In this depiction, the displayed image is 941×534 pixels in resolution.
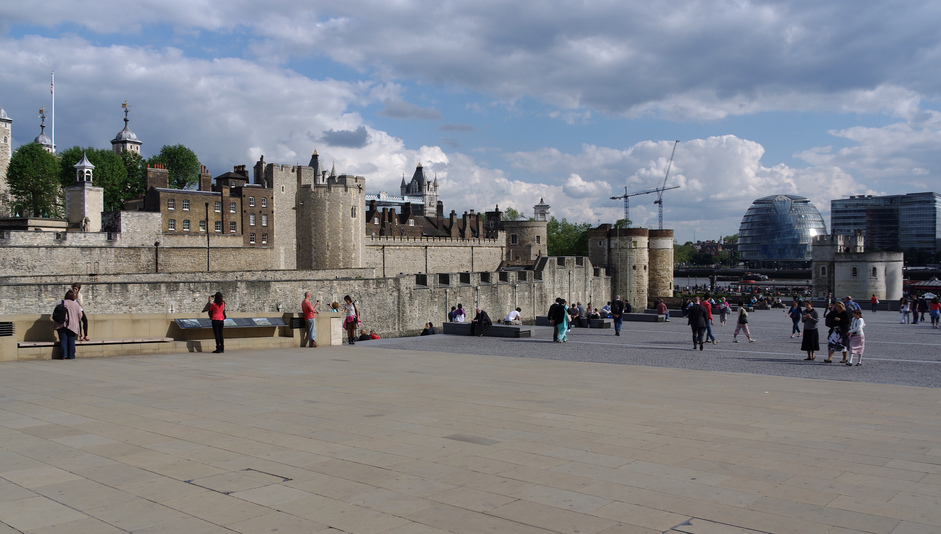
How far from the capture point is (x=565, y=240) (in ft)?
367

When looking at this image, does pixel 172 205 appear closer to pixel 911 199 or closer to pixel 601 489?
pixel 601 489

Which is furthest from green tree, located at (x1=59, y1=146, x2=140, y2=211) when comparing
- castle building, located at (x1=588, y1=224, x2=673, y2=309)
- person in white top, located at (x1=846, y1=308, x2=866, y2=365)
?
person in white top, located at (x1=846, y1=308, x2=866, y2=365)

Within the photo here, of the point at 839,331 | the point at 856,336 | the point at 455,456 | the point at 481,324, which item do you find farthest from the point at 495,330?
the point at 455,456

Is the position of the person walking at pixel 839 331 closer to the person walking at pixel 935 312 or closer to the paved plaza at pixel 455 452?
the paved plaza at pixel 455 452

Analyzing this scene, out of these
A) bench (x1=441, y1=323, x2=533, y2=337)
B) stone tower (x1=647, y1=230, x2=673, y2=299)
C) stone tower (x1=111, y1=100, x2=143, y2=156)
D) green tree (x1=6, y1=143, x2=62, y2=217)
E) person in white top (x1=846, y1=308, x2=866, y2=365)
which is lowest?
bench (x1=441, y1=323, x2=533, y2=337)

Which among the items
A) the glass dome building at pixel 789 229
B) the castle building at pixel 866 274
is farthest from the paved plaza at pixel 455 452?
the glass dome building at pixel 789 229

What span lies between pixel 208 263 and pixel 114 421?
3984cm

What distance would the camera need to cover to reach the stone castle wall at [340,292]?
27094mm

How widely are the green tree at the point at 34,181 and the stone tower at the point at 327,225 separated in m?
27.4

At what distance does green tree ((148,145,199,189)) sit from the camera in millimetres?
81562

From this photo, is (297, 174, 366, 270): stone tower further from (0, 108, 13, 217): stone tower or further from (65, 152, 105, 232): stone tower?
(0, 108, 13, 217): stone tower

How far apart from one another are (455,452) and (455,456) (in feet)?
0.50

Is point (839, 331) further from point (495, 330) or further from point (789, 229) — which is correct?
point (789, 229)

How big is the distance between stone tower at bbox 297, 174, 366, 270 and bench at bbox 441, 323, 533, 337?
3409 cm
